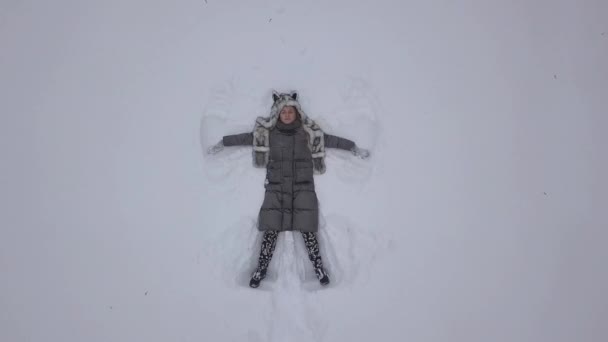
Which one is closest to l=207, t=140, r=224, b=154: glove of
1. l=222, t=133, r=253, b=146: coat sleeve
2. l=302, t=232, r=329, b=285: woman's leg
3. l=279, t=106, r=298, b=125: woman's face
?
l=222, t=133, r=253, b=146: coat sleeve

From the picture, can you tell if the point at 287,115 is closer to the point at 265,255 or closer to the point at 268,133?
the point at 268,133

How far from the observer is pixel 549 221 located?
10.8 ft

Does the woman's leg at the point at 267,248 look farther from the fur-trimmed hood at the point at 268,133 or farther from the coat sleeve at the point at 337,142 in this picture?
the coat sleeve at the point at 337,142

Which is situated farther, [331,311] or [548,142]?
[548,142]

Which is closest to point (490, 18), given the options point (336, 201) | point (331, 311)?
point (336, 201)

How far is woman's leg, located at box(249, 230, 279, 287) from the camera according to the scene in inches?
121

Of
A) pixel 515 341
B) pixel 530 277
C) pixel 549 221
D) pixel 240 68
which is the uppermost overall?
pixel 240 68

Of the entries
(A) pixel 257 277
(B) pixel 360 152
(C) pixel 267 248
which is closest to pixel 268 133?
(B) pixel 360 152

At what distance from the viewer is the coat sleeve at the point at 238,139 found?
10.1ft

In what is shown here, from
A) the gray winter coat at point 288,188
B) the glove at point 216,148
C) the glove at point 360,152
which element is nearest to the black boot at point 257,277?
the gray winter coat at point 288,188

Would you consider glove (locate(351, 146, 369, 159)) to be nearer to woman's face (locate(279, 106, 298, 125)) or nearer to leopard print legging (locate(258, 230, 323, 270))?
woman's face (locate(279, 106, 298, 125))

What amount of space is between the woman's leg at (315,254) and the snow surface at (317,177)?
0.12 metres

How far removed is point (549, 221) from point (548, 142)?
1.72 feet

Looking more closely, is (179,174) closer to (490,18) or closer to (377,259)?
(377,259)
